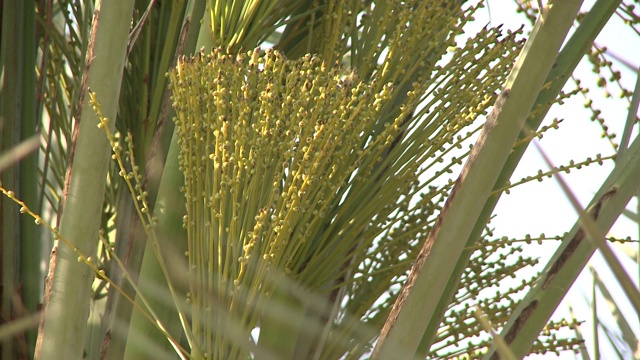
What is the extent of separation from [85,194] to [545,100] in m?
0.37

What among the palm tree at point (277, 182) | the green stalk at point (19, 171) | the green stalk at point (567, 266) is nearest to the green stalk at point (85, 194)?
the palm tree at point (277, 182)

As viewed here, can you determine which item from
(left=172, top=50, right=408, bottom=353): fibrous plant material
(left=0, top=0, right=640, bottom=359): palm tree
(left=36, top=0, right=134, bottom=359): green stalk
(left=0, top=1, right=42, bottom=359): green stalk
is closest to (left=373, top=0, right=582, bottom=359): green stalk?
(left=0, top=0, right=640, bottom=359): palm tree

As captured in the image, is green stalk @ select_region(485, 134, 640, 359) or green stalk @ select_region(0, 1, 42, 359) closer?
green stalk @ select_region(485, 134, 640, 359)

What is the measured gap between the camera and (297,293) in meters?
0.69

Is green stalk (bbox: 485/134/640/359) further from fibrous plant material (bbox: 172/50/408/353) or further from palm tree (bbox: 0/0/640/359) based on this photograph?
fibrous plant material (bbox: 172/50/408/353)

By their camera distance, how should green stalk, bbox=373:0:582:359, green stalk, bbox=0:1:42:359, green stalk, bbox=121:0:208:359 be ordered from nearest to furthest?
green stalk, bbox=373:0:582:359, green stalk, bbox=121:0:208:359, green stalk, bbox=0:1:42:359

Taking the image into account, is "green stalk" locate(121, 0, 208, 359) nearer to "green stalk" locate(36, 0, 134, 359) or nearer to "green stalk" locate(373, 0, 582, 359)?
"green stalk" locate(36, 0, 134, 359)

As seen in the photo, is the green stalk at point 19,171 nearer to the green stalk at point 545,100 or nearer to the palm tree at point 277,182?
the palm tree at point 277,182

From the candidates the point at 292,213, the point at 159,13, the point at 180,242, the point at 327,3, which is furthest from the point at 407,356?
the point at 159,13

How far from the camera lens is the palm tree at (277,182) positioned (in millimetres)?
549

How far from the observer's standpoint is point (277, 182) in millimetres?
579

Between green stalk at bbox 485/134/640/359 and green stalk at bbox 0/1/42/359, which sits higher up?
green stalk at bbox 0/1/42/359

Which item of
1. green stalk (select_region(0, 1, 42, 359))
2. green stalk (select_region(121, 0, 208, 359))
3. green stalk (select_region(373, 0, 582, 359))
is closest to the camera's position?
green stalk (select_region(373, 0, 582, 359))

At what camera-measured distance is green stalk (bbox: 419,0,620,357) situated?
0.58 meters
